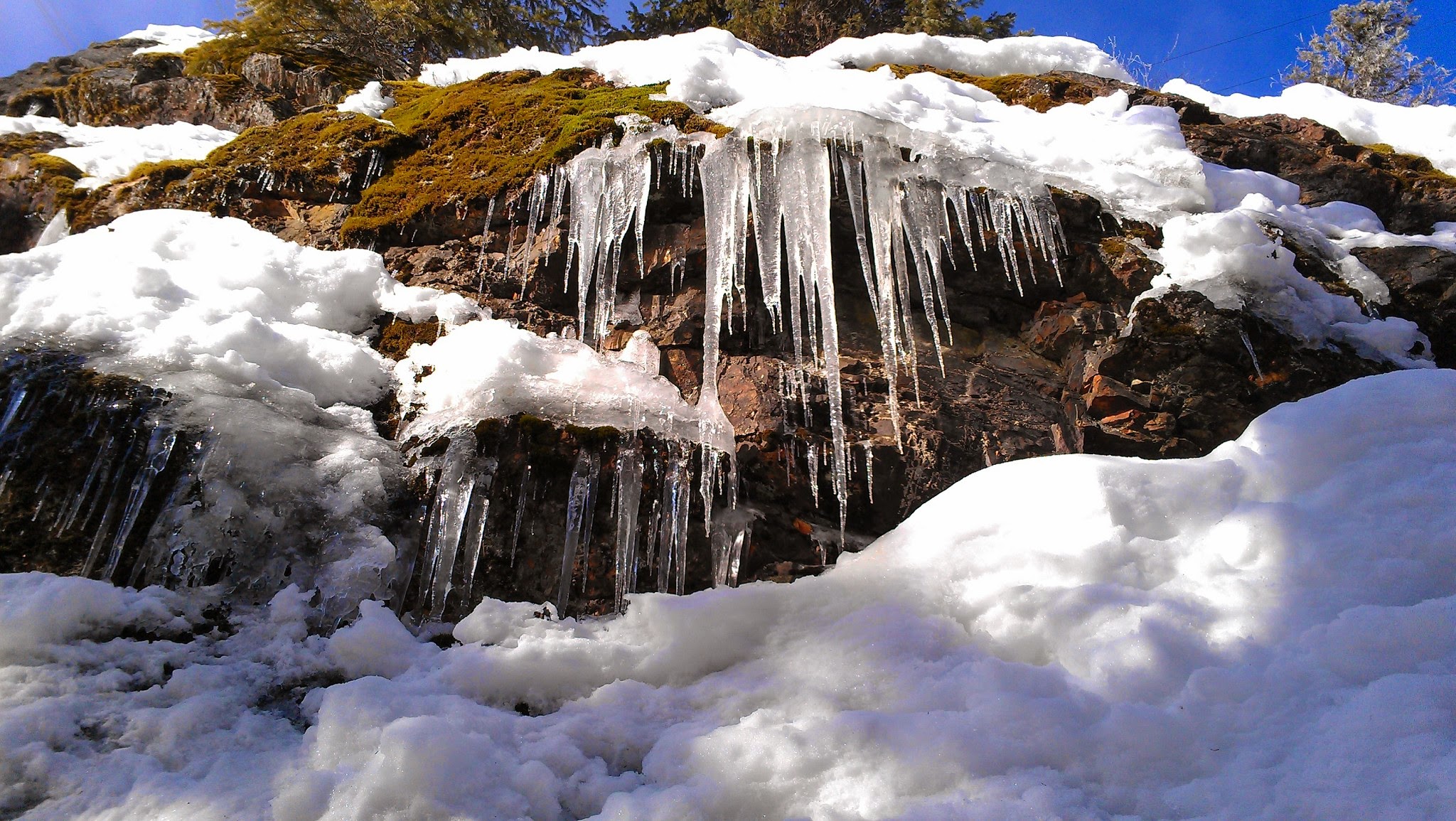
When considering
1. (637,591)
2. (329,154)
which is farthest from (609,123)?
(637,591)

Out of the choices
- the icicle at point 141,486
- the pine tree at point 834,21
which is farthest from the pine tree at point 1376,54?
the icicle at point 141,486

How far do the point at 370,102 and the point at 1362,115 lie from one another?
8614 millimetres

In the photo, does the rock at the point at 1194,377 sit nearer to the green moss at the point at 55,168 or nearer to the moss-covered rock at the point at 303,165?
the moss-covered rock at the point at 303,165

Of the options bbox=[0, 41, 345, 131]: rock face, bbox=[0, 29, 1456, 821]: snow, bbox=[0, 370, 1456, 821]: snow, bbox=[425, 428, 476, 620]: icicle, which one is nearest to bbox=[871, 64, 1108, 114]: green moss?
bbox=[0, 29, 1456, 821]: snow

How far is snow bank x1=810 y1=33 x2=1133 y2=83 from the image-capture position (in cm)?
632

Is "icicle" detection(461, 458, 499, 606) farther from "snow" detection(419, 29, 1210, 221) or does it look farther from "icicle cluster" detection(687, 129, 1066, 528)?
"snow" detection(419, 29, 1210, 221)

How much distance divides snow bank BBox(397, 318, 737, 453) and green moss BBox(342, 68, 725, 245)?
1097mm

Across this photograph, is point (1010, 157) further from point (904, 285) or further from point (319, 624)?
point (319, 624)

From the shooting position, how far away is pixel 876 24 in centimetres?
1090

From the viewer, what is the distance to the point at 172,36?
28.8 ft

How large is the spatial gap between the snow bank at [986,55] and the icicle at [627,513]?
4.70 m

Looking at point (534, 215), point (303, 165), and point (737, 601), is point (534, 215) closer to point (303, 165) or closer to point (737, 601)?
point (303, 165)

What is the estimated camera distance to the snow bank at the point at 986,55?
6.32 meters

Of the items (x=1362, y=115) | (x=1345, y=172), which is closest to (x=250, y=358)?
(x=1345, y=172)
